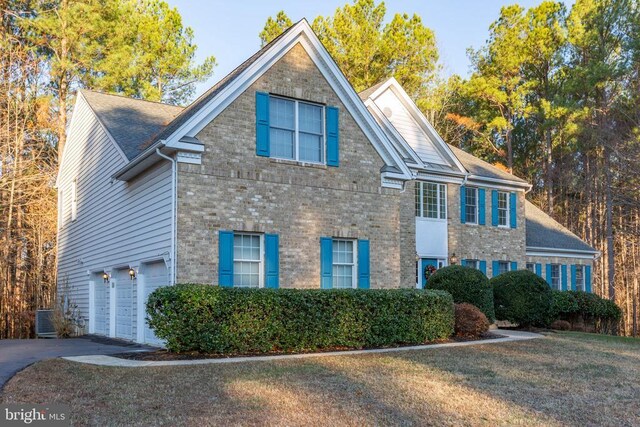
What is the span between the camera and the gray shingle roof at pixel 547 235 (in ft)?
87.4

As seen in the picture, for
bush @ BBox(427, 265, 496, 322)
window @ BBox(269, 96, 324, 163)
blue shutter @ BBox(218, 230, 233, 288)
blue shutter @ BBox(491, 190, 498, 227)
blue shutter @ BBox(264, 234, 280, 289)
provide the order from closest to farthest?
blue shutter @ BBox(218, 230, 233, 288) → blue shutter @ BBox(264, 234, 280, 289) → window @ BBox(269, 96, 324, 163) → bush @ BBox(427, 265, 496, 322) → blue shutter @ BBox(491, 190, 498, 227)

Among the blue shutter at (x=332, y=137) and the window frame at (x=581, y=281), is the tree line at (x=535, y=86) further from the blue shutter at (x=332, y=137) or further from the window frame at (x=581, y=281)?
the blue shutter at (x=332, y=137)

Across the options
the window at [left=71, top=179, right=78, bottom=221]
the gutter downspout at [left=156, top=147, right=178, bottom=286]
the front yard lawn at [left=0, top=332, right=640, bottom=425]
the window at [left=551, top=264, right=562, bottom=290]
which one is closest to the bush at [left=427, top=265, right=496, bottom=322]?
the front yard lawn at [left=0, top=332, right=640, bottom=425]

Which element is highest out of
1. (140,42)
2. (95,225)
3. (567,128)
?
(140,42)

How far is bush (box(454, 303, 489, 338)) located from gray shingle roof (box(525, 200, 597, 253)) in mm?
10706

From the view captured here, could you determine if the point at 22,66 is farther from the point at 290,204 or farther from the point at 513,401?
the point at 513,401

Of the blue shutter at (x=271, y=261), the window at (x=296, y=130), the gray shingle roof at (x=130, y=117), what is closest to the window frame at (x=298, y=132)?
the window at (x=296, y=130)

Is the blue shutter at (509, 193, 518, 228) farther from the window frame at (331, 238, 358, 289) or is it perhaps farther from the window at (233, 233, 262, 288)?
the window at (233, 233, 262, 288)

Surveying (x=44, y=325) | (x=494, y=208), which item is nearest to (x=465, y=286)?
(x=494, y=208)

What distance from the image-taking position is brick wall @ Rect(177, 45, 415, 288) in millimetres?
14062

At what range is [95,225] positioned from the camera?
1998 centimetres

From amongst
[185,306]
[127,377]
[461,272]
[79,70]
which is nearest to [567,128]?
[461,272]

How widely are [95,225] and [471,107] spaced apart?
26.4 meters

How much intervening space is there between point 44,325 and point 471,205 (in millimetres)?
15791
